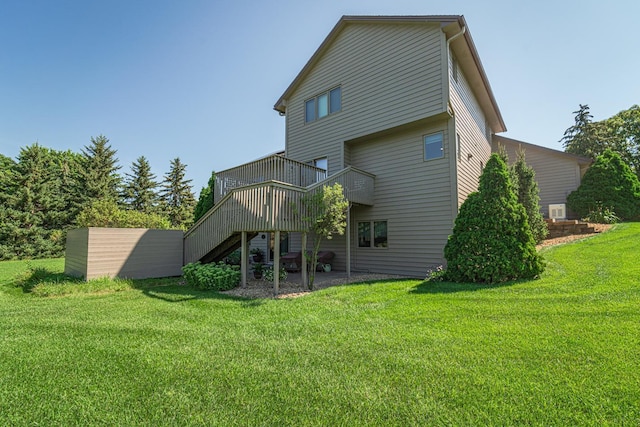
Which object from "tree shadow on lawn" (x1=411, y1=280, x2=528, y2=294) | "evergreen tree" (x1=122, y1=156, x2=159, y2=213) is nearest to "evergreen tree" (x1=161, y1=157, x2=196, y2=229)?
"evergreen tree" (x1=122, y1=156, x2=159, y2=213)

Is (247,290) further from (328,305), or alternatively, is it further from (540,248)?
(540,248)

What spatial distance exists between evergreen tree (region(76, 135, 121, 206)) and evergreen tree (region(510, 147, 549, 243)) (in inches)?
1271

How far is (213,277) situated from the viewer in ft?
26.5

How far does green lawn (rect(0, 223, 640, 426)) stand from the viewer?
2447 millimetres

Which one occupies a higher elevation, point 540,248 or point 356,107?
point 356,107

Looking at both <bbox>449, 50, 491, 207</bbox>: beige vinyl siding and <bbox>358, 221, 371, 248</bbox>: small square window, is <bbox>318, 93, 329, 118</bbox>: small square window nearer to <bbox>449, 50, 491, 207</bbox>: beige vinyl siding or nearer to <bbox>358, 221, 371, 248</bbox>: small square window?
<bbox>449, 50, 491, 207</bbox>: beige vinyl siding

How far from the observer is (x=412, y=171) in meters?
10.5

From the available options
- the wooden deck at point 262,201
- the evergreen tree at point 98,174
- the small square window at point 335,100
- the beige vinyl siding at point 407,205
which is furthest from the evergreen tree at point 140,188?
the beige vinyl siding at point 407,205

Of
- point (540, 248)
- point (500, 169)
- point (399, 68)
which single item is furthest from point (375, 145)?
point (540, 248)

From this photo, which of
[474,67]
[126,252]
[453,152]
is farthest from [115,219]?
[474,67]

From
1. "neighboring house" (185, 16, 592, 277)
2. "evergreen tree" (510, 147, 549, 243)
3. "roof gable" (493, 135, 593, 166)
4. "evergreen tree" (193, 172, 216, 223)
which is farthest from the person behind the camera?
"evergreen tree" (193, 172, 216, 223)

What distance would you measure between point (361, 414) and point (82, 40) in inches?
564

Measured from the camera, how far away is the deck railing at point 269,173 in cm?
1002

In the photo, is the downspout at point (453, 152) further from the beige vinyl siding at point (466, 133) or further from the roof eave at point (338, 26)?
the roof eave at point (338, 26)
